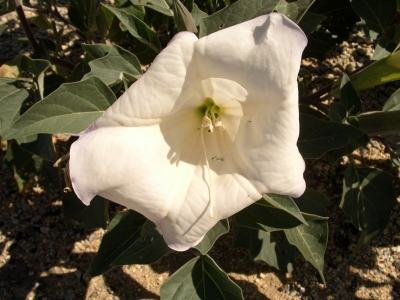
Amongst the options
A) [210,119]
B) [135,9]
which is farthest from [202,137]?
[135,9]

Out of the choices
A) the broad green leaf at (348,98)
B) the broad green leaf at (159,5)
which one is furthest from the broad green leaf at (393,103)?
the broad green leaf at (159,5)

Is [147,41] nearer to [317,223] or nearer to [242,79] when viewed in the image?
[242,79]

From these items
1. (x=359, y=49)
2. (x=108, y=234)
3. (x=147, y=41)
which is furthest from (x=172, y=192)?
(x=359, y=49)

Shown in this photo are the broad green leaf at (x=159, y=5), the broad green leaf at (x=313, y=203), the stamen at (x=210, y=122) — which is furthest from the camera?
the broad green leaf at (x=313, y=203)

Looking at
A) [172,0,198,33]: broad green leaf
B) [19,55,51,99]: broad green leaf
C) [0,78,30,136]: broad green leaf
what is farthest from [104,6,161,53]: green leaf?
[0,78,30,136]: broad green leaf

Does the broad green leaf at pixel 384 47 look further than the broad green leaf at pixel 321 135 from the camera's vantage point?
Yes

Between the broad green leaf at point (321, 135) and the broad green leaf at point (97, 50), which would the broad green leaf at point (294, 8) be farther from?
the broad green leaf at point (97, 50)

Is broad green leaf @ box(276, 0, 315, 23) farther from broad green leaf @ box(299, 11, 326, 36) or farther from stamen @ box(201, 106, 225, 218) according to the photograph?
stamen @ box(201, 106, 225, 218)
